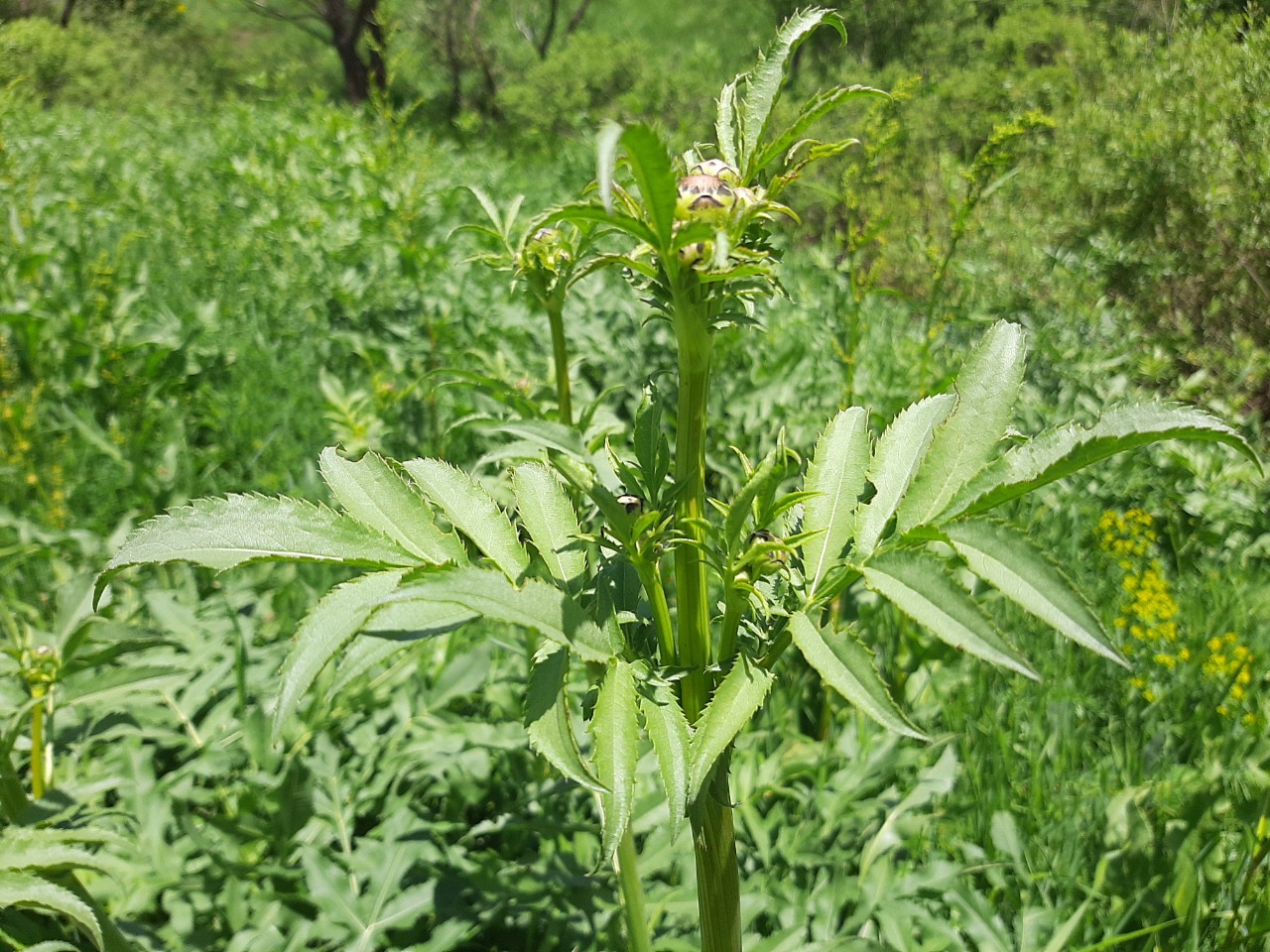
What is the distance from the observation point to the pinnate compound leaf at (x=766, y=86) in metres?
0.62

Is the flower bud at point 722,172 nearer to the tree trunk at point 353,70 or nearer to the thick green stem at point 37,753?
the thick green stem at point 37,753

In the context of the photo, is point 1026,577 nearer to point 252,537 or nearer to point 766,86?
point 766,86

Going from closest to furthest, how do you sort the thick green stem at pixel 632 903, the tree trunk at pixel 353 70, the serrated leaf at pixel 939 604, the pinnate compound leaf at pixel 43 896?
1. the serrated leaf at pixel 939 604
2. the pinnate compound leaf at pixel 43 896
3. the thick green stem at pixel 632 903
4. the tree trunk at pixel 353 70

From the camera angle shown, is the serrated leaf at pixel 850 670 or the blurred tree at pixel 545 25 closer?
the serrated leaf at pixel 850 670

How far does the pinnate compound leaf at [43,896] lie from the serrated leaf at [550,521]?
2.41ft

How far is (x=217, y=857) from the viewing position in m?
1.40

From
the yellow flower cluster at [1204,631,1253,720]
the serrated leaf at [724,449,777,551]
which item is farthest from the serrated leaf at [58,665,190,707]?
the yellow flower cluster at [1204,631,1253,720]

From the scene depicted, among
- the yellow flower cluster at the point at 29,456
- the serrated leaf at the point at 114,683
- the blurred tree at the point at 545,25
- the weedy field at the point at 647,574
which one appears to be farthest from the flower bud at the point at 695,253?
the blurred tree at the point at 545,25

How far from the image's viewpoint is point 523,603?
624 millimetres

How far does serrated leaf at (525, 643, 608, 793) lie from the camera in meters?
0.59

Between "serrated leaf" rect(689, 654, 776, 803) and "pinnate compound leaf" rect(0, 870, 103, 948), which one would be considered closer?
"serrated leaf" rect(689, 654, 776, 803)

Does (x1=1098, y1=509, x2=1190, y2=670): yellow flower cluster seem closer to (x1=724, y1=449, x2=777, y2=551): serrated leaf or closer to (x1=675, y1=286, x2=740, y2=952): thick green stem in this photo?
(x1=675, y1=286, x2=740, y2=952): thick green stem

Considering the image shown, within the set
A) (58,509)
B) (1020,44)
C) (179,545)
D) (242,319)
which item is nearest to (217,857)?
(179,545)

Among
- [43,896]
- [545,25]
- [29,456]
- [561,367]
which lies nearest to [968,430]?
[561,367]
